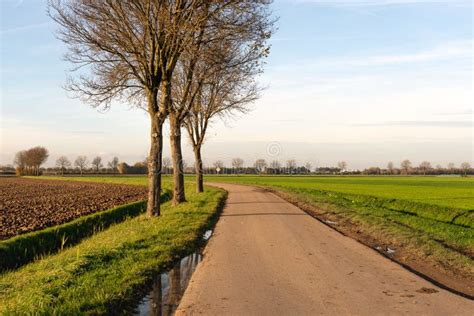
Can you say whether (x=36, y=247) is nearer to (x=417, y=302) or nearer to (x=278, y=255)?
(x=278, y=255)

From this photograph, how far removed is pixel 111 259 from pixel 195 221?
677 cm

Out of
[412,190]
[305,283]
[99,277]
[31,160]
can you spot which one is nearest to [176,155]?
[99,277]

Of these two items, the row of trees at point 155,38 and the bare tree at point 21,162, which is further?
the bare tree at point 21,162

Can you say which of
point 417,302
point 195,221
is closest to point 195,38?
point 195,221

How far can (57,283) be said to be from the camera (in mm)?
7539

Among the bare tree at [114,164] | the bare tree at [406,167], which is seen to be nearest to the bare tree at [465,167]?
the bare tree at [406,167]

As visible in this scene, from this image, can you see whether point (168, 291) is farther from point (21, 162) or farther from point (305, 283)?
point (21, 162)

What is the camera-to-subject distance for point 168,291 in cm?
734

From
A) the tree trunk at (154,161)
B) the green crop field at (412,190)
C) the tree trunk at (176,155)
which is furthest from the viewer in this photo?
the green crop field at (412,190)

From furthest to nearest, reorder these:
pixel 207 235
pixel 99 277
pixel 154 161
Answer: pixel 154 161 < pixel 207 235 < pixel 99 277

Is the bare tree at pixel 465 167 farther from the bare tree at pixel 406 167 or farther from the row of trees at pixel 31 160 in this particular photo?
the row of trees at pixel 31 160

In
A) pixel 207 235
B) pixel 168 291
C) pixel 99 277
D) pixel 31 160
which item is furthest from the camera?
pixel 31 160

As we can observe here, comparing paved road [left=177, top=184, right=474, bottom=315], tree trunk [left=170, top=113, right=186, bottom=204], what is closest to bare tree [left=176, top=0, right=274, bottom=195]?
tree trunk [left=170, top=113, right=186, bottom=204]

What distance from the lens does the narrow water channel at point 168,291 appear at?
6346 millimetres
